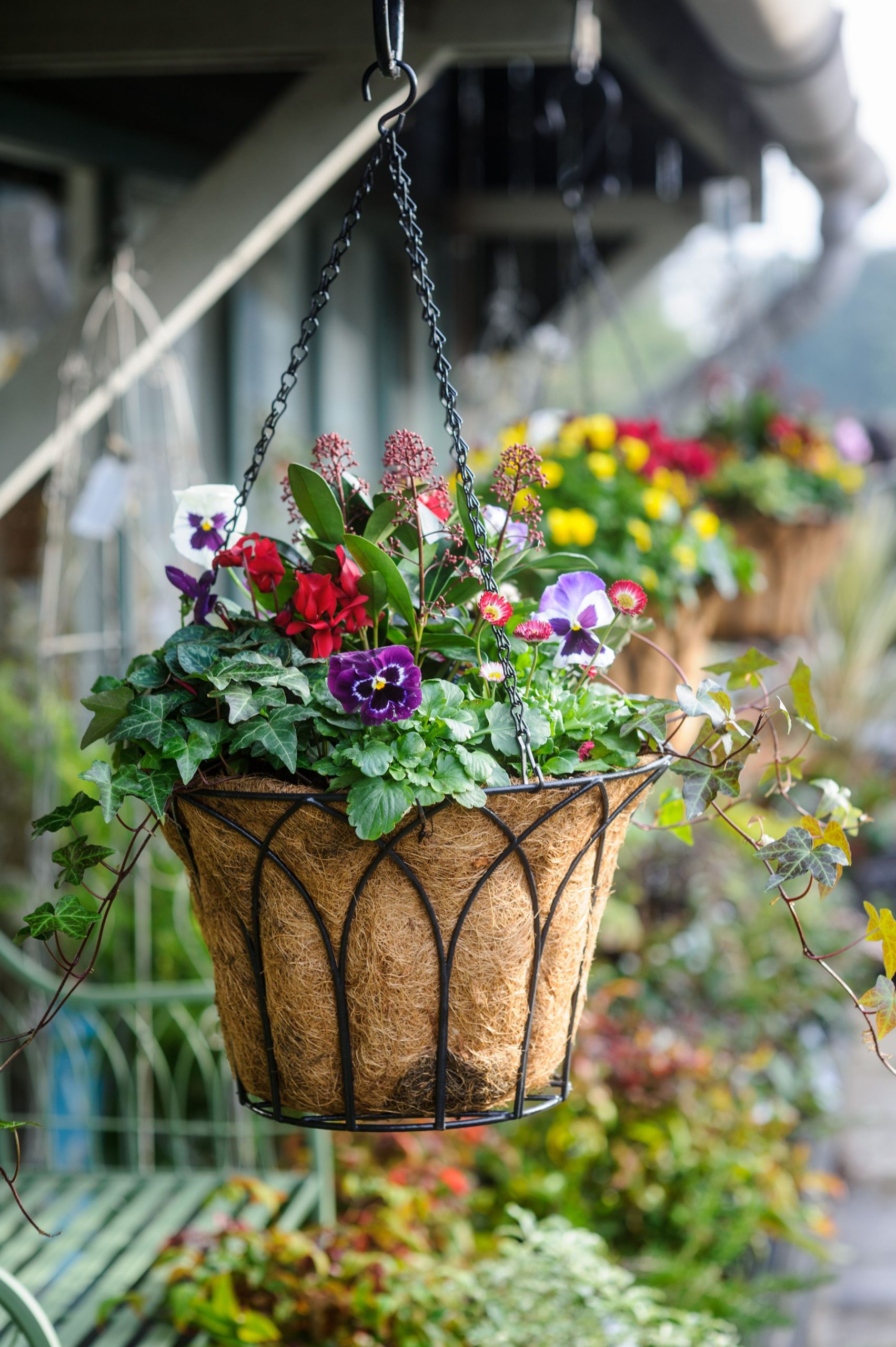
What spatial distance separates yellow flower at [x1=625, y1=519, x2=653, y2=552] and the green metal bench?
3.03 ft

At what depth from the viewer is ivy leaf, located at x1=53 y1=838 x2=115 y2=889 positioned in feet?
2.85

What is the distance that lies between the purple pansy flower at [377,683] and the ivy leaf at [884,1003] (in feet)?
1.21

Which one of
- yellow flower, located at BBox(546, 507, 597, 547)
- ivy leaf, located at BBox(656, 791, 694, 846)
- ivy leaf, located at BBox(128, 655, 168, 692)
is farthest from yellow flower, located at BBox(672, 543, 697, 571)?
ivy leaf, located at BBox(128, 655, 168, 692)

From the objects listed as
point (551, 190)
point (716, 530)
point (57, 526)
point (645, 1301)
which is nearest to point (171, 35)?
point (57, 526)

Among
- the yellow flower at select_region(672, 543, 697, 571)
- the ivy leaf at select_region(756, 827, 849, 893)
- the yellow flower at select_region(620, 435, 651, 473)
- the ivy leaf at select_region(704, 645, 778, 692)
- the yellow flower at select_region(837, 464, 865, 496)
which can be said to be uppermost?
the yellow flower at select_region(837, 464, 865, 496)

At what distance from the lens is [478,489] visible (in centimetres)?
170

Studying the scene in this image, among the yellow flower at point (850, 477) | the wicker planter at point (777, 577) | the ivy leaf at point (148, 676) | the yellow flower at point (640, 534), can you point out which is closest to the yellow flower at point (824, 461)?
the yellow flower at point (850, 477)

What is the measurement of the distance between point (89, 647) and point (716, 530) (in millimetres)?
1153

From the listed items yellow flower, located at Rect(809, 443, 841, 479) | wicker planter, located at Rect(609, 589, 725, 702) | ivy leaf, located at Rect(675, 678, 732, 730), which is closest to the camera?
ivy leaf, located at Rect(675, 678, 732, 730)

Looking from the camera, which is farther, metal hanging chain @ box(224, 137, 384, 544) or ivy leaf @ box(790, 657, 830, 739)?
ivy leaf @ box(790, 657, 830, 739)

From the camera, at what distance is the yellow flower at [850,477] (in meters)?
2.61

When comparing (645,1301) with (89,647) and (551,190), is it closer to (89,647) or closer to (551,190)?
(89,647)

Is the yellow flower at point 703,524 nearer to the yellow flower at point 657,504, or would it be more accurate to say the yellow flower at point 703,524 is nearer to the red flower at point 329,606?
the yellow flower at point 657,504

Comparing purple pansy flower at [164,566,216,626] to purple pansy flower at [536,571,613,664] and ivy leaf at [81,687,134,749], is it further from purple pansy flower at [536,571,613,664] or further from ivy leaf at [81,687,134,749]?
purple pansy flower at [536,571,613,664]
